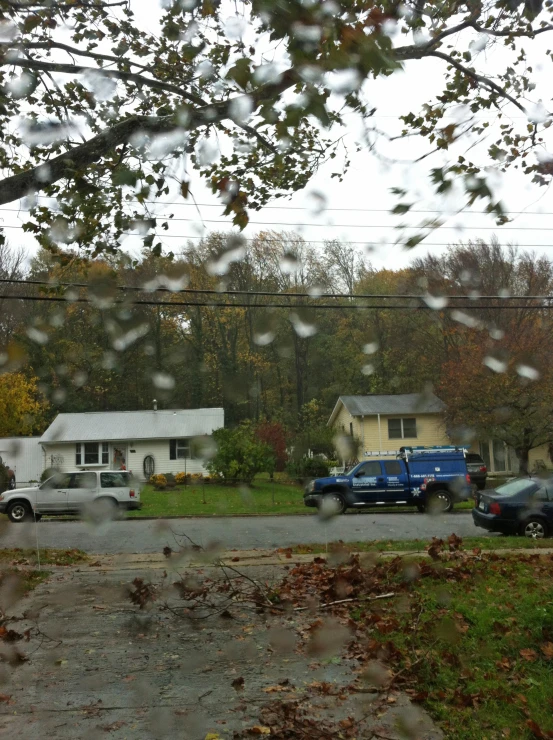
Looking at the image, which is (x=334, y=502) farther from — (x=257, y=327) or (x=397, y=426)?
(x=257, y=327)

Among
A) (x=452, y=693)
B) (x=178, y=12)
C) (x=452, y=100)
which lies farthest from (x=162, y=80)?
(x=452, y=693)

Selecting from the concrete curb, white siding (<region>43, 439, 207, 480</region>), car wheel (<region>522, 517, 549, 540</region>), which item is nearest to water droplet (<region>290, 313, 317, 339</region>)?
the concrete curb

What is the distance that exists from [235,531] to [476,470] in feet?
22.5

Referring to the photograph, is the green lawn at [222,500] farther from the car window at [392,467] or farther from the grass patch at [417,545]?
the grass patch at [417,545]

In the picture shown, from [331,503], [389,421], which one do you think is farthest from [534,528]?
[389,421]

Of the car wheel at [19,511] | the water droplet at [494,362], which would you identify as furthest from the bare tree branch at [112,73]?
the car wheel at [19,511]

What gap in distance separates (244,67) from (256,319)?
Result: 7836mm

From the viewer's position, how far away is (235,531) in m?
14.9

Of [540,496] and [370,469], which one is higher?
[370,469]

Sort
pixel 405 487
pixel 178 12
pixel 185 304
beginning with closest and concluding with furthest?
pixel 178 12 → pixel 185 304 → pixel 405 487

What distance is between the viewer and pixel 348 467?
1745 cm

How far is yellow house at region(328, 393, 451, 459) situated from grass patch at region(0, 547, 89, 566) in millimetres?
6732

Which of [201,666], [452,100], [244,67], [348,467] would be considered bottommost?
[201,666]

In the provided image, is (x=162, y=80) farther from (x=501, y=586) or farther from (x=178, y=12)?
(x=501, y=586)
